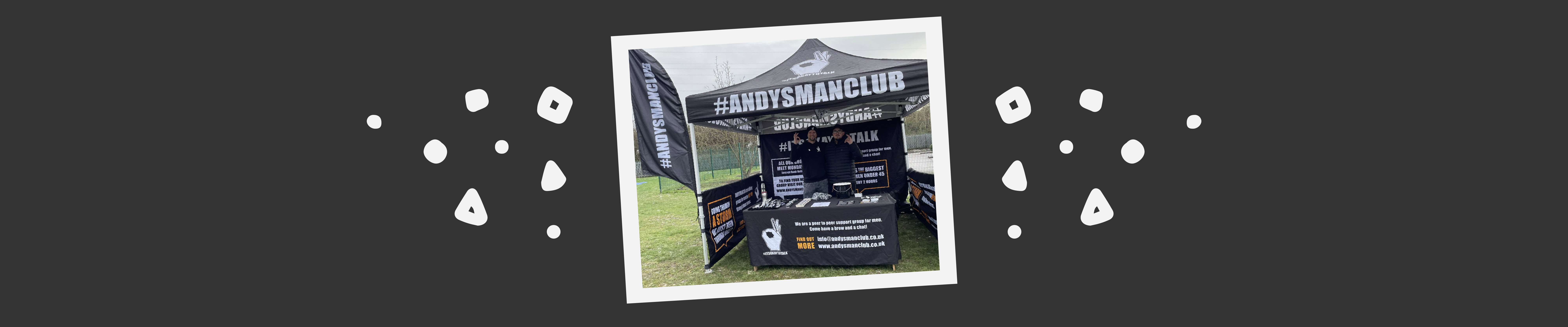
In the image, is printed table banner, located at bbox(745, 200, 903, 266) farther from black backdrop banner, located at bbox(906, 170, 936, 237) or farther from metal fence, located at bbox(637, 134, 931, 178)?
metal fence, located at bbox(637, 134, 931, 178)

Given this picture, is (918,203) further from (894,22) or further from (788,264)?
(894,22)

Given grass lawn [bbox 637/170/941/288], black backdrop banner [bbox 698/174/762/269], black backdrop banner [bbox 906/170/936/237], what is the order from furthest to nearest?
black backdrop banner [bbox 906/170/936/237]
black backdrop banner [bbox 698/174/762/269]
grass lawn [bbox 637/170/941/288]

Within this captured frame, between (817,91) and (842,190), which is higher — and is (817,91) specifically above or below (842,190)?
above

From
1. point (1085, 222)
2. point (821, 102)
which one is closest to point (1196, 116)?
point (1085, 222)

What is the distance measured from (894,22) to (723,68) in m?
6.01

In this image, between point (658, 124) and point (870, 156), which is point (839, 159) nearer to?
point (870, 156)

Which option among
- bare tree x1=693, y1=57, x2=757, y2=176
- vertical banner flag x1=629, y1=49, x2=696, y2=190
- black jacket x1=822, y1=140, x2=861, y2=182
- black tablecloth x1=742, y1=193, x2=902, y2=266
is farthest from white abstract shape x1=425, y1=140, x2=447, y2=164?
bare tree x1=693, y1=57, x2=757, y2=176

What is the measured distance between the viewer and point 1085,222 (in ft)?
11.9

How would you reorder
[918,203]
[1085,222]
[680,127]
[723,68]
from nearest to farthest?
[1085,222] → [680,127] → [918,203] → [723,68]

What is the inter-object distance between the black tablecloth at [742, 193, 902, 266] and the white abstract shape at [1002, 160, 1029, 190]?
864mm

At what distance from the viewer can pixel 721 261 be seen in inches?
191

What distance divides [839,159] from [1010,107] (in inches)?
134

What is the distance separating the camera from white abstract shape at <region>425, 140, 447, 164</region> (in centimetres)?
342

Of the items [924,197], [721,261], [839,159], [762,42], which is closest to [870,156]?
[839,159]
